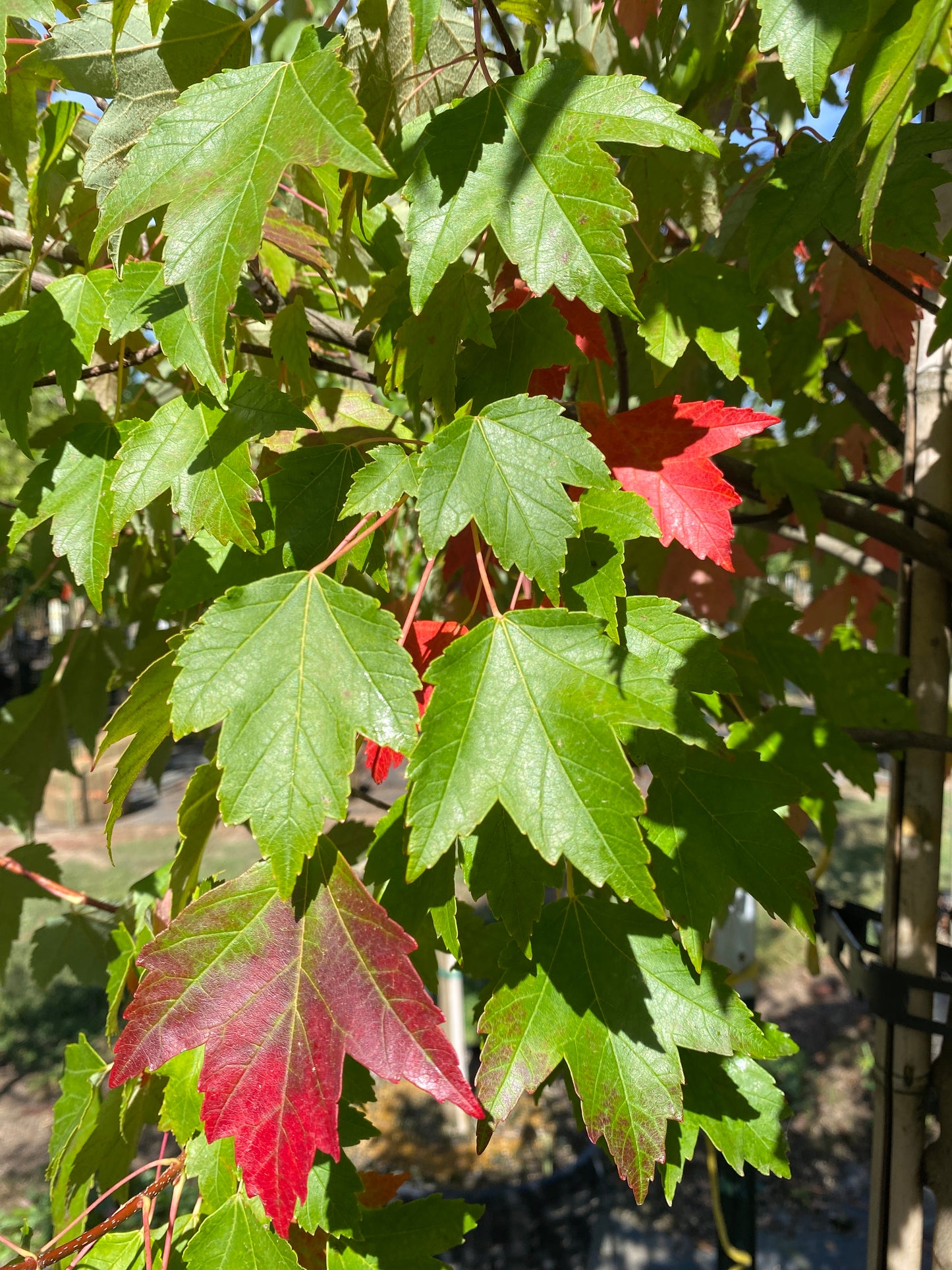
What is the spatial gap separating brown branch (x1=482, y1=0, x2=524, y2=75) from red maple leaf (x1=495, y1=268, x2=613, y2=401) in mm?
152

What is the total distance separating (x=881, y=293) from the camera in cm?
129

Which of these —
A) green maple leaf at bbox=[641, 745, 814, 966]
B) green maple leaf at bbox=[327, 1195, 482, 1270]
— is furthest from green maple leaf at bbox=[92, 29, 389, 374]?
green maple leaf at bbox=[327, 1195, 482, 1270]

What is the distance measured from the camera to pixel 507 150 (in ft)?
2.24

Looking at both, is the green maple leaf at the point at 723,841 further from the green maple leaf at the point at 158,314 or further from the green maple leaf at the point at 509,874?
the green maple leaf at the point at 158,314

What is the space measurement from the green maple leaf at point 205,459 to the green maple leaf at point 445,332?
0.38 feet

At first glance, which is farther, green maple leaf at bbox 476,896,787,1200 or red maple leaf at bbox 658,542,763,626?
red maple leaf at bbox 658,542,763,626

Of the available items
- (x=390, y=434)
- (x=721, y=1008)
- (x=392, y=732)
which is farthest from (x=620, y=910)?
(x=390, y=434)

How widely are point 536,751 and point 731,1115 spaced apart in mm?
387

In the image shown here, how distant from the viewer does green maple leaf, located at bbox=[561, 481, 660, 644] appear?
2.24ft

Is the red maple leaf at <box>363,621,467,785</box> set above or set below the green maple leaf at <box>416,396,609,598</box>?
below

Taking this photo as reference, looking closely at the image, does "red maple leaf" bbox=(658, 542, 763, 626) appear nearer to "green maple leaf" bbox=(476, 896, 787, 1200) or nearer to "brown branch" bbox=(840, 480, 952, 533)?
"brown branch" bbox=(840, 480, 952, 533)

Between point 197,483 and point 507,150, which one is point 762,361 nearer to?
point 507,150

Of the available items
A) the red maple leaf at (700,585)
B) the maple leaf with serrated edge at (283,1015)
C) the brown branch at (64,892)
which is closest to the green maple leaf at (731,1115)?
the maple leaf with serrated edge at (283,1015)

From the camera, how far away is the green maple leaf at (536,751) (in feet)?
1.93
